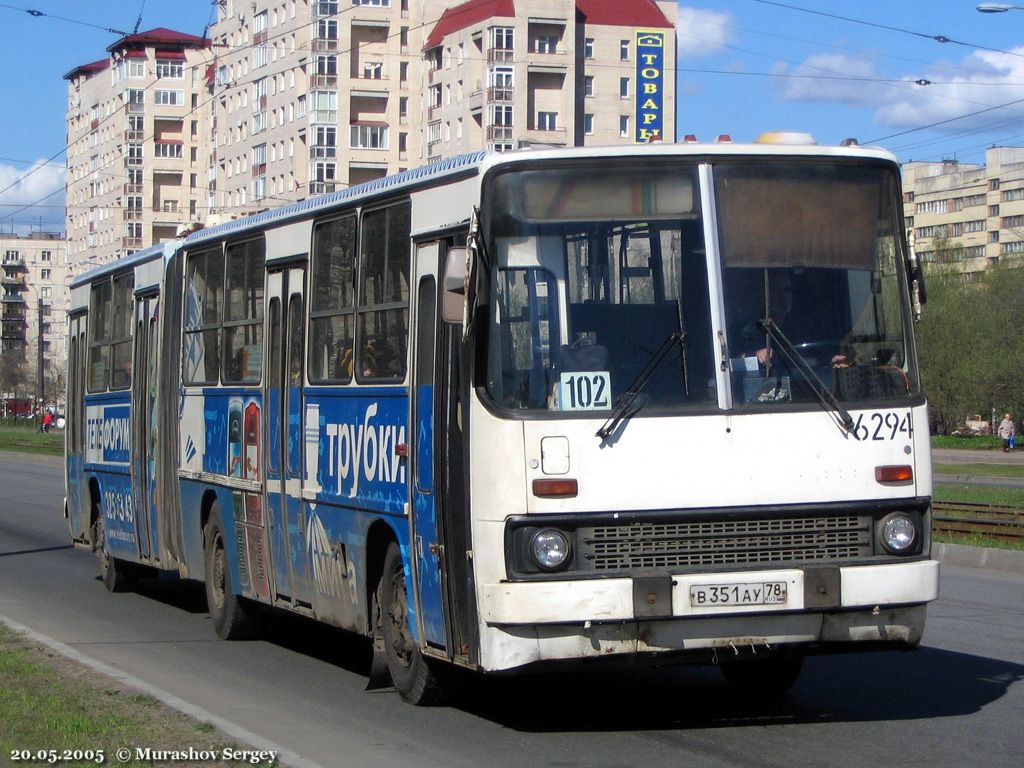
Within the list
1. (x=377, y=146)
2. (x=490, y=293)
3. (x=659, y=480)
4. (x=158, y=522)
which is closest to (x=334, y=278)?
(x=490, y=293)

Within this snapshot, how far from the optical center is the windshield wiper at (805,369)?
8164 millimetres

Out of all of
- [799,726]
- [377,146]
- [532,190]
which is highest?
[377,146]

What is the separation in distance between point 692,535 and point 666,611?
0.39m

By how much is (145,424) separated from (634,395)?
791 centimetres

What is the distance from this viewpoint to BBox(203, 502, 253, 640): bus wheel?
12680 millimetres

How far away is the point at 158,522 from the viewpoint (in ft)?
47.8

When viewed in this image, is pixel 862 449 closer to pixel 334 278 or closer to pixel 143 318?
pixel 334 278

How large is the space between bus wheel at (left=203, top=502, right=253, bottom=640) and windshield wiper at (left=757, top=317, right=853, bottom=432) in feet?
18.8

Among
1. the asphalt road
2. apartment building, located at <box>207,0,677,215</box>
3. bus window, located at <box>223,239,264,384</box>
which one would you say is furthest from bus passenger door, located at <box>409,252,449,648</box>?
apartment building, located at <box>207,0,677,215</box>

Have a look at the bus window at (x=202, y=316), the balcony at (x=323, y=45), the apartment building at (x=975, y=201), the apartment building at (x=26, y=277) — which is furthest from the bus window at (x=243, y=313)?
the apartment building at (x=26, y=277)

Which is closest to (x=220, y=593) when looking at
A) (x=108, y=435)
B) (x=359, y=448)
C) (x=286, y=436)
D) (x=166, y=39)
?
(x=286, y=436)

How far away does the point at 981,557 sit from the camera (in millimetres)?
19000

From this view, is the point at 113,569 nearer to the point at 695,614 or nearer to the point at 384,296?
the point at 384,296

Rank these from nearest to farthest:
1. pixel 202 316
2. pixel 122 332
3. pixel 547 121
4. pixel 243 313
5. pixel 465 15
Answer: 1. pixel 243 313
2. pixel 202 316
3. pixel 122 332
4. pixel 547 121
5. pixel 465 15
